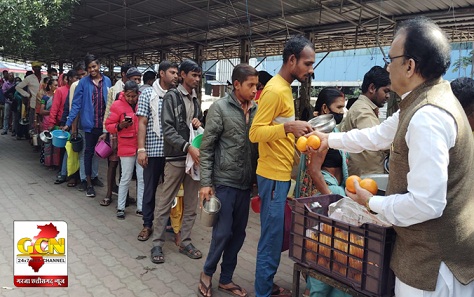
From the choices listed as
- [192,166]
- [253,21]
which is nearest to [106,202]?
[192,166]

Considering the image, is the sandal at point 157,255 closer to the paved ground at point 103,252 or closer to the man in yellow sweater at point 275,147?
the paved ground at point 103,252

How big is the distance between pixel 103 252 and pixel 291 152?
2318mm

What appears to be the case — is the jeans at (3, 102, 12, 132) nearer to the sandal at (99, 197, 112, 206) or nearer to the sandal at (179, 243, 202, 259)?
the sandal at (99, 197, 112, 206)

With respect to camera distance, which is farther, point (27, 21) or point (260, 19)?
point (260, 19)

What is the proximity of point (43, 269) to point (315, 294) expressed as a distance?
7.40ft

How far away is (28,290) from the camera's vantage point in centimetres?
303

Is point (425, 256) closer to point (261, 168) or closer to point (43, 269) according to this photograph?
point (261, 168)

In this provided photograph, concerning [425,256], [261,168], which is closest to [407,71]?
[425,256]

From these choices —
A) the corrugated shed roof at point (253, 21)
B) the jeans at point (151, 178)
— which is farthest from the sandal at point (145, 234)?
the corrugated shed roof at point (253, 21)

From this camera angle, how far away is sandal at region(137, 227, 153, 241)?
13.3ft

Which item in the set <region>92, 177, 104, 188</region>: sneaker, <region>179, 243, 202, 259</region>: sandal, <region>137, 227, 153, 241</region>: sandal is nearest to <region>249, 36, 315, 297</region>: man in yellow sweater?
<region>179, 243, 202, 259</region>: sandal

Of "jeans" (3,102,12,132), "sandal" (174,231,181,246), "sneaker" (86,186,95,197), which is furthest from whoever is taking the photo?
"jeans" (3,102,12,132)

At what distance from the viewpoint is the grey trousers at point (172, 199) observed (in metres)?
3.61

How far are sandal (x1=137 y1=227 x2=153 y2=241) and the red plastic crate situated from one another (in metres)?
2.42
